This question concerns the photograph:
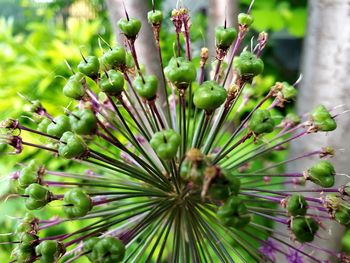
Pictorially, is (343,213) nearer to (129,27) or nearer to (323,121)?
(323,121)

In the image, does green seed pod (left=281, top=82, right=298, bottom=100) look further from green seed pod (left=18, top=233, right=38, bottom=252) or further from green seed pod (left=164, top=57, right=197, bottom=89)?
green seed pod (left=18, top=233, right=38, bottom=252)

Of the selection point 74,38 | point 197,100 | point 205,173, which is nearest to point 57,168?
point 74,38

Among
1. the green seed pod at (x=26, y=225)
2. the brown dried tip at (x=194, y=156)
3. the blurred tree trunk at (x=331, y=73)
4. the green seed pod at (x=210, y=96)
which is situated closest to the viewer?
the brown dried tip at (x=194, y=156)

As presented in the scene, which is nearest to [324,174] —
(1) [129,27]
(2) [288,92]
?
(2) [288,92]

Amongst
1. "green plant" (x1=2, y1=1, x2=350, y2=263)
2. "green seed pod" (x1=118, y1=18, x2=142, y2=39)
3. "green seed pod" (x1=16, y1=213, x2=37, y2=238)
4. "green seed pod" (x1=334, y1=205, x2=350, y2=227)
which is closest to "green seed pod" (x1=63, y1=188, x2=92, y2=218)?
"green plant" (x1=2, y1=1, x2=350, y2=263)

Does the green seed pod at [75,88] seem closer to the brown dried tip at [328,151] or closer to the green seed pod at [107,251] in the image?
the green seed pod at [107,251]

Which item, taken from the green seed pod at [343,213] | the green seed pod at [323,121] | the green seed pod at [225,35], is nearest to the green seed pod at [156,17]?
the green seed pod at [225,35]

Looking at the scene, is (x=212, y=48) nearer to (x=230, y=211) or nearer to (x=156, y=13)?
(x=156, y=13)
